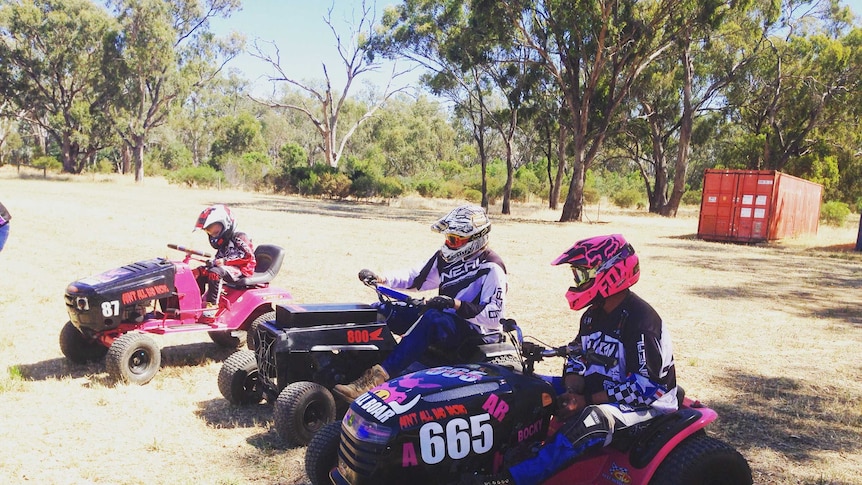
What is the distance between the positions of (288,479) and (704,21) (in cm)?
2769

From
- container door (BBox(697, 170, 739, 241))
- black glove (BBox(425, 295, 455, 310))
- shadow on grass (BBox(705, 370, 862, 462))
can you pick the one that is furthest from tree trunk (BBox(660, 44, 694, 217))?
black glove (BBox(425, 295, 455, 310))

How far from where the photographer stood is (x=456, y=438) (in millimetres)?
3145

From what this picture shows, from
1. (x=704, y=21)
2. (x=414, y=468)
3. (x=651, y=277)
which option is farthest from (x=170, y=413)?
(x=704, y=21)

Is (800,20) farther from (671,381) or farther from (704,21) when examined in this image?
(671,381)

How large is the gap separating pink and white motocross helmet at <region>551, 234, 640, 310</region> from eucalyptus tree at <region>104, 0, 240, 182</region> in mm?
53131

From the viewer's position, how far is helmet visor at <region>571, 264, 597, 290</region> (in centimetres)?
363

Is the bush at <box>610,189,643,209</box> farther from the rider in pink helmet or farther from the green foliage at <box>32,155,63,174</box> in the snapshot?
the rider in pink helmet

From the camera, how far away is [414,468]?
307 cm

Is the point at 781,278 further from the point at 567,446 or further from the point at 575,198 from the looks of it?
the point at 575,198

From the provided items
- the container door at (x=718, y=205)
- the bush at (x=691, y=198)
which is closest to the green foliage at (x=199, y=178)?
the container door at (x=718, y=205)

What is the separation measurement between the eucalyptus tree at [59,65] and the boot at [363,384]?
176 feet

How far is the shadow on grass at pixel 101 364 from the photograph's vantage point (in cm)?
636

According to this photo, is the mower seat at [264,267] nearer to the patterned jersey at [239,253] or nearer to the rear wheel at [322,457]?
the patterned jersey at [239,253]

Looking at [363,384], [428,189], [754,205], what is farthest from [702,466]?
[428,189]
